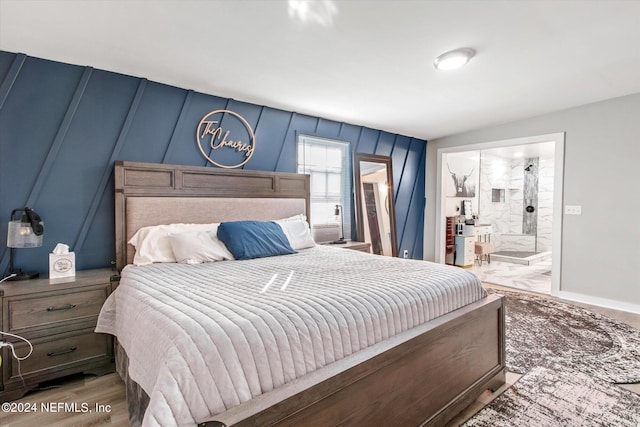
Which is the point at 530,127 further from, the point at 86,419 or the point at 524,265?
the point at 86,419

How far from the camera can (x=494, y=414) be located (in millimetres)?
1903

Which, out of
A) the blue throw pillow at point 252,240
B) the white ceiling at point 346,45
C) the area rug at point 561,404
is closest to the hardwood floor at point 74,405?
the blue throw pillow at point 252,240

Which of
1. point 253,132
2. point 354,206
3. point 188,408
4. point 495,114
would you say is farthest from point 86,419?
point 495,114

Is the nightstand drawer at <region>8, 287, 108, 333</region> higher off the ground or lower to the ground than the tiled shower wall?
lower

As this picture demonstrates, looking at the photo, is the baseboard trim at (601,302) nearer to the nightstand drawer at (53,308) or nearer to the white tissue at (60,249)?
the nightstand drawer at (53,308)

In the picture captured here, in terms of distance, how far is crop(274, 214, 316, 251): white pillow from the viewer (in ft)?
11.0

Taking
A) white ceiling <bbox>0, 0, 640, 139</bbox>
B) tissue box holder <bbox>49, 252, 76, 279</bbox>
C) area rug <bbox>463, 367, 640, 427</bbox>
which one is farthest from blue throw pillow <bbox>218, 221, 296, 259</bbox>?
area rug <bbox>463, 367, 640, 427</bbox>

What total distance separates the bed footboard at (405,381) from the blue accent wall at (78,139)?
97.9 inches

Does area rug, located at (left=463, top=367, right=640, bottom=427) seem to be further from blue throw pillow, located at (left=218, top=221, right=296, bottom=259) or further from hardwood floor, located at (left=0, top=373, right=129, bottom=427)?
hardwood floor, located at (left=0, top=373, right=129, bottom=427)

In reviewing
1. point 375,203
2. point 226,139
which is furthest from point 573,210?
point 226,139

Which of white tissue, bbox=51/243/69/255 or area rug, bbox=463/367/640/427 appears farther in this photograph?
white tissue, bbox=51/243/69/255

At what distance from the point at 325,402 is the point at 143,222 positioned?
2.38 metres

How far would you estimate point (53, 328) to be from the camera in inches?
89.3

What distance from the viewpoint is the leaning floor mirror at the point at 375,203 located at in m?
4.82
